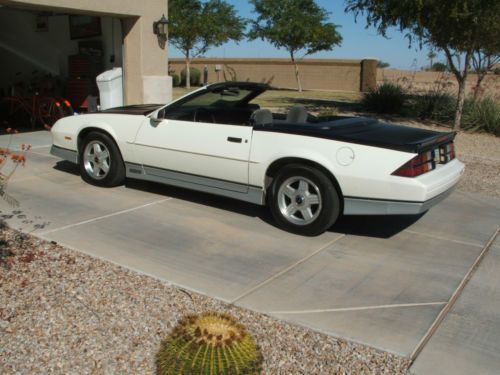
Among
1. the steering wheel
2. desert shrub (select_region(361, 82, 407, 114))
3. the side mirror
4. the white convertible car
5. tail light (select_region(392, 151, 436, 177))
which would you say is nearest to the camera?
tail light (select_region(392, 151, 436, 177))

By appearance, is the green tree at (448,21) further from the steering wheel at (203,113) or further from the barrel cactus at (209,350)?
the barrel cactus at (209,350)

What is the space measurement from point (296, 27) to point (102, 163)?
96.0 feet

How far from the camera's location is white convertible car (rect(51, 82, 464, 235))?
554cm

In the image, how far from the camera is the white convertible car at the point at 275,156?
5.54 meters

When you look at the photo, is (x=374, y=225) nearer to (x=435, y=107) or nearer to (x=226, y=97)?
(x=226, y=97)

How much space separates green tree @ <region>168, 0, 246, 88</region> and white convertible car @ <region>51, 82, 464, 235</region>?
30.2 metres

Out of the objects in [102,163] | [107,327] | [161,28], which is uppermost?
[161,28]

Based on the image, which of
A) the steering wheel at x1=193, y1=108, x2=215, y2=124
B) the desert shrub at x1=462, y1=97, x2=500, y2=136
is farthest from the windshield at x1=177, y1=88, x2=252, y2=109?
the desert shrub at x1=462, y1=97, x2=500, y2=136

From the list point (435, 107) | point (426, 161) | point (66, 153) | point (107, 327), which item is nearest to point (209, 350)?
point (107, 327)

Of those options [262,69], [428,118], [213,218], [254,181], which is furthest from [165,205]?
[262,69]

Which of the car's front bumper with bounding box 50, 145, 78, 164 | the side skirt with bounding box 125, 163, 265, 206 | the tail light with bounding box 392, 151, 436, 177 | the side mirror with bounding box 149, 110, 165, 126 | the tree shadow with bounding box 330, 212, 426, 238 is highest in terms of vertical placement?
the side mirror with bounding box 149, 110, 165, 126

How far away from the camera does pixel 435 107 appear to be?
1673 centimetres

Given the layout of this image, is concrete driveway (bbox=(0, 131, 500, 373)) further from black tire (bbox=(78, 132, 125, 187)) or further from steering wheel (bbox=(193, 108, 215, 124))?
steering wheel (bbox=(193, 108, 215, 124))

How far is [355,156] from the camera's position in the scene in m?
5.62
